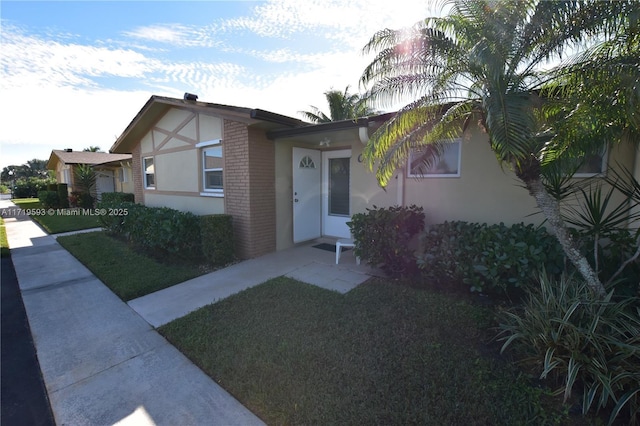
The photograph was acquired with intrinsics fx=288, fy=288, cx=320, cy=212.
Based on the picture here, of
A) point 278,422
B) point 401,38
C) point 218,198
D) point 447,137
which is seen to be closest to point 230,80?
point 218,198

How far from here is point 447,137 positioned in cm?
415

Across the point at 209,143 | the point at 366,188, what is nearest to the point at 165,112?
the point at 209,143

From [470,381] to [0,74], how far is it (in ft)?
36.1

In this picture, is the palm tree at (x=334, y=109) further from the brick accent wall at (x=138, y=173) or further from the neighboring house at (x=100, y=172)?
the neighboring house at (x=100, y=172)

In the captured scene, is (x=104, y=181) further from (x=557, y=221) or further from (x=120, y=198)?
(x=557, y=221)

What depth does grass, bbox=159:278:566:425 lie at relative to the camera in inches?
92.2

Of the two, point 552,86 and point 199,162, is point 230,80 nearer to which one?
point 199,162

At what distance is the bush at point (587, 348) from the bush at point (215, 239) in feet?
18.5

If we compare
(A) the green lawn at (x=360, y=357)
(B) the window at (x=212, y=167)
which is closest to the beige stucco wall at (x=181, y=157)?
(B) the window at (x=212, y=167)

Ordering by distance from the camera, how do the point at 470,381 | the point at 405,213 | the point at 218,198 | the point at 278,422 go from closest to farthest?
the point at 278,422
the point at 470,381
the point at 405,213
the point at 218,198

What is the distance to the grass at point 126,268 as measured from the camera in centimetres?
536

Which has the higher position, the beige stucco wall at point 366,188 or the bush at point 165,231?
the beige stucco wall at point 366,188

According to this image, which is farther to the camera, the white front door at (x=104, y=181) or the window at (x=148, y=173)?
the white front door at (x=104, y=181)

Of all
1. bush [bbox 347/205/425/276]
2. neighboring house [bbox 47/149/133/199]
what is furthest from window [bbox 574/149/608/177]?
neighboring house [bbox 47/149/133/199]
